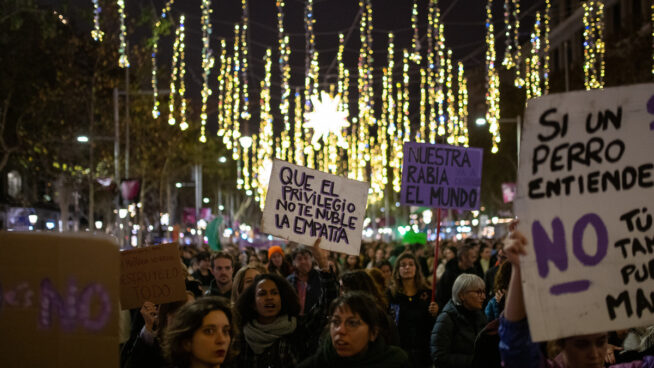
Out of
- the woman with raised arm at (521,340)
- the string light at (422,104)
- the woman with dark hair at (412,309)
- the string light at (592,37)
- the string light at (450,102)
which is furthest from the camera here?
the string light at (422,104)

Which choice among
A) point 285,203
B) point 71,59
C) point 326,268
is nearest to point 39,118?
point 71,59

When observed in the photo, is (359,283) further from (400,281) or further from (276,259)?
(276,259)

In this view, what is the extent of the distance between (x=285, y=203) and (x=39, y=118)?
81.9 ft

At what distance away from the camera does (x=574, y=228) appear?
13.3 feet

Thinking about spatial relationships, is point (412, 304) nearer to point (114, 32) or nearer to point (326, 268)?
point (326, 268)

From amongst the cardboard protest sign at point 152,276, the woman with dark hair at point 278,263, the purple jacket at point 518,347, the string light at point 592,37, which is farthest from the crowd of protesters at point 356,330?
the string light at point 592,37

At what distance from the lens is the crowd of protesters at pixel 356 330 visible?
4.27 metres

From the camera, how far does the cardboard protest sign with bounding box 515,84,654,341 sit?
12.9ft

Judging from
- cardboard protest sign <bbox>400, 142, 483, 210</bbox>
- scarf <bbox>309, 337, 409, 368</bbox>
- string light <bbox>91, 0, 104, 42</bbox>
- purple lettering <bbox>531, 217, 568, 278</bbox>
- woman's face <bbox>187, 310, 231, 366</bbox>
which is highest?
string light <bbox>91, 0, 104, 42</bbox>

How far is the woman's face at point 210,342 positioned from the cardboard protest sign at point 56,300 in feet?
2.34

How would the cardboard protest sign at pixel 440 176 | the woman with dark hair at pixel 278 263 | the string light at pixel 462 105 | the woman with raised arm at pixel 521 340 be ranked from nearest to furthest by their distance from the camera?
the woman with raised arm at pixel 521 340, the cardboard protest sign at pixel 440 176, the woman with dark hair at pixel 278 263, the string light at pixel 462 105

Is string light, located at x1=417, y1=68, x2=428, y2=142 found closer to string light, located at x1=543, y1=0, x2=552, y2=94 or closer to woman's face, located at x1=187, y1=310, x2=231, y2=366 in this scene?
string light, located at x1=543, y1=0, x2=552, y2=94

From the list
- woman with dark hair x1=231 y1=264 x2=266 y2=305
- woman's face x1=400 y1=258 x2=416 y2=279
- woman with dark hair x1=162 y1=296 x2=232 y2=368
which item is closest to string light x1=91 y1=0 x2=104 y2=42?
woman's face x1=400 y1=258 x2=416 y2=279

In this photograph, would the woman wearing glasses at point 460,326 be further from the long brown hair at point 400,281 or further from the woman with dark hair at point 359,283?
the long brown hair at point 400,281
